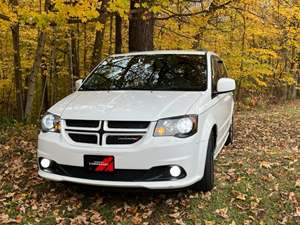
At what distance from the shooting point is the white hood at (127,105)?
439 cm

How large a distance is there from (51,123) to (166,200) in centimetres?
159

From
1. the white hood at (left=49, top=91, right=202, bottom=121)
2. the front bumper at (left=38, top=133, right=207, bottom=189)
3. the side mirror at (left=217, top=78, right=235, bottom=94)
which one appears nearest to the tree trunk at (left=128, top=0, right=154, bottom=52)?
the side mirror at (left=217, top=78, right=235, bottom=94)

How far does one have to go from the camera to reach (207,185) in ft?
16.1

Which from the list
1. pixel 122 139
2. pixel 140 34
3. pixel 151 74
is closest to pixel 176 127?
pixel 122 139

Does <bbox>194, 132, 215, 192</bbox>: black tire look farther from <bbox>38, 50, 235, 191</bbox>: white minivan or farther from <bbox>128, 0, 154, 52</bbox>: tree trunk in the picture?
<bbox>128, 0, 154, 52</bbox>: tree trunk

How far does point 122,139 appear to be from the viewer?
430 centimetres

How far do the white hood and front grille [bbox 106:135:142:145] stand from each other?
18cm

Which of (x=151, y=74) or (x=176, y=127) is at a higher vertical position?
(x=151, y=74)

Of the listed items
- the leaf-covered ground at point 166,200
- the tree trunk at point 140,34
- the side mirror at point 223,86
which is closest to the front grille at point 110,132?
the leaf-covered ground at point 166,200

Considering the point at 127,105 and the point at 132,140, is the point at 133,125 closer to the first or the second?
the point at 132,140

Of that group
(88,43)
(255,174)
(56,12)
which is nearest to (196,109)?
(255,174)

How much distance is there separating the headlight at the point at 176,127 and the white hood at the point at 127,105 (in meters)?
0.06

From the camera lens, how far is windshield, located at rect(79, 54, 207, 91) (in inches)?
217

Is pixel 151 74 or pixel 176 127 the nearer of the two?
pixel 176 127
